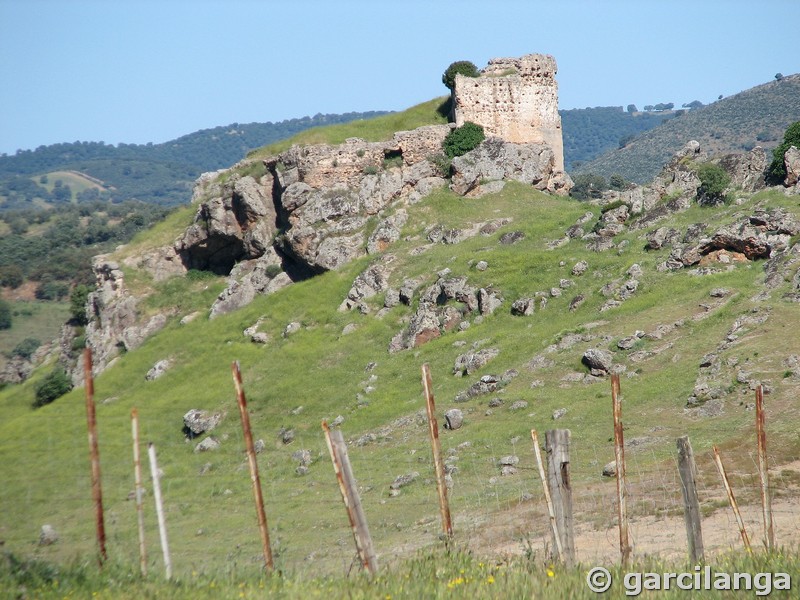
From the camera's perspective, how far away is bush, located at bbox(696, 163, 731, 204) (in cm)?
4122

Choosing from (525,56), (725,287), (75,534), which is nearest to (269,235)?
(525,56)

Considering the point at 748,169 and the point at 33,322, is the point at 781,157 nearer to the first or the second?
the point at 748,169

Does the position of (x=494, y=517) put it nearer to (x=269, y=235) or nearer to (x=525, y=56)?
(x=269, y=235)

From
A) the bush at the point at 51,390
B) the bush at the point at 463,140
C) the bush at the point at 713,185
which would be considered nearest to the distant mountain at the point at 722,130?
the bush at the point at 463,140

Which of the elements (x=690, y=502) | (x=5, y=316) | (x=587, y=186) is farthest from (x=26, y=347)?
(x=690, y=502)

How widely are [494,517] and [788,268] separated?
1783 cm

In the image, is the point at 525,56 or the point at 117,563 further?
the point at 525,56

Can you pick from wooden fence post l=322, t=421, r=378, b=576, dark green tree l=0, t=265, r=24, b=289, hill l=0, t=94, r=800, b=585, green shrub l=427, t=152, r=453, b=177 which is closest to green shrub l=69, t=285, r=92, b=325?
hill l=0, t=94, r=800, b=585

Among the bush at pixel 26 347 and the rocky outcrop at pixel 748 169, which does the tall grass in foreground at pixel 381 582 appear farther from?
the bush at pixel 26 347

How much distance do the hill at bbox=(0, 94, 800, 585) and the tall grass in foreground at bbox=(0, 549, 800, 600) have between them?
1.04 m

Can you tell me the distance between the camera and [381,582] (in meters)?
12.9

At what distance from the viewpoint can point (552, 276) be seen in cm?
4009

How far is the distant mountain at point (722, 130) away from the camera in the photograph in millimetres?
124875

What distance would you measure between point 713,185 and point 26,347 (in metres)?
62.9
